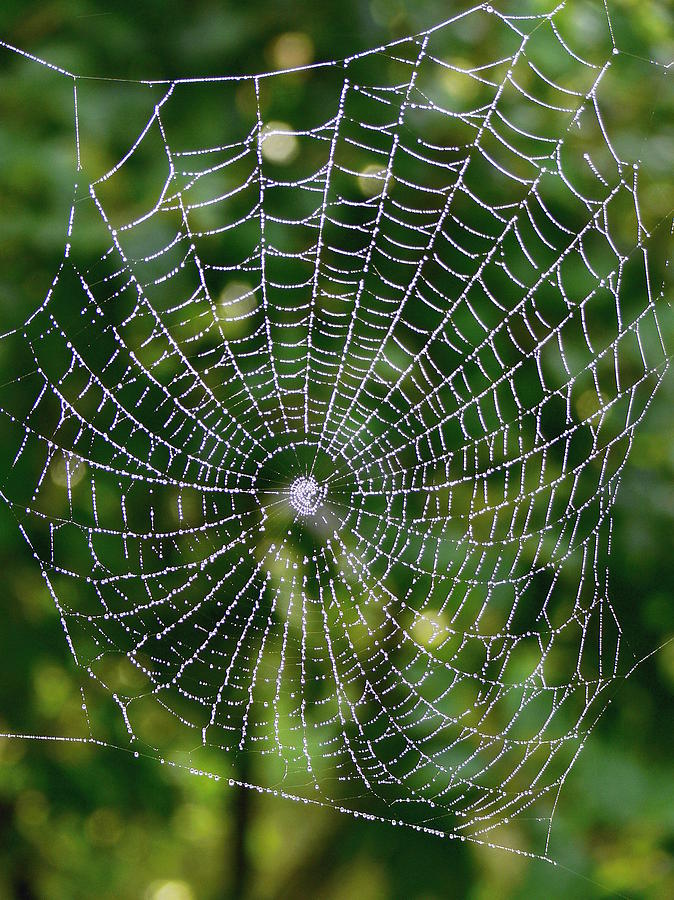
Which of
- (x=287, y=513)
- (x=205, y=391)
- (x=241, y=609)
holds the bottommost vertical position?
(x=241, y=609)

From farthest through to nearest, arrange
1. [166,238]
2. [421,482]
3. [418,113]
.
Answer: [421,482] → [418,113] → [166,238]

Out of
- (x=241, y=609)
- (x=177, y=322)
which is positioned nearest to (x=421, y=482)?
(x=241, y=609)

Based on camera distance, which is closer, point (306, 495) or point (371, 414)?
Answer: point (371, 414)

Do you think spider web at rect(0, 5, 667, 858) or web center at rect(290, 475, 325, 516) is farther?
web center at rect(290, 475, 325, 516)

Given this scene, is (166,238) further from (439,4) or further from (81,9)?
(439,4)

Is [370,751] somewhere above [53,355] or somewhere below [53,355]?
below

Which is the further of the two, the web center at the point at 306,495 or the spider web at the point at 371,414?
the web center at the point at 306,495
